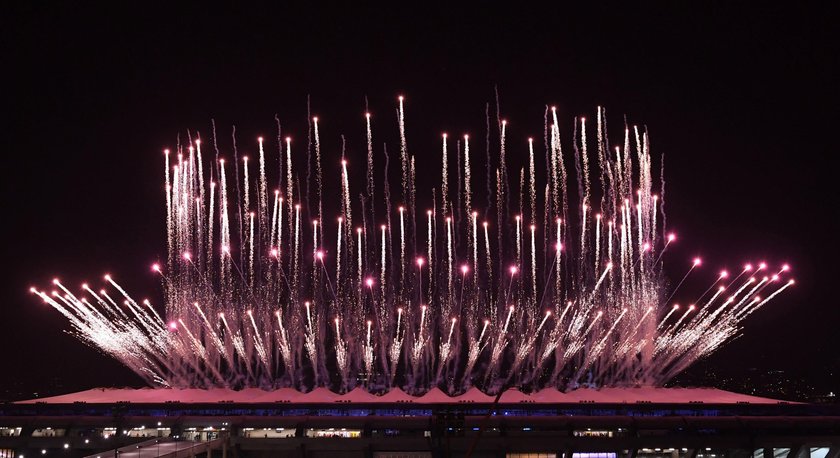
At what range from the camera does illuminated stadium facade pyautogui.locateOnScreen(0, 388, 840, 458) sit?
35812 mm

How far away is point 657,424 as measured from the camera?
37219 millimetres

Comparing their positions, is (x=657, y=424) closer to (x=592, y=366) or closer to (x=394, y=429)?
(x=592, y=366)

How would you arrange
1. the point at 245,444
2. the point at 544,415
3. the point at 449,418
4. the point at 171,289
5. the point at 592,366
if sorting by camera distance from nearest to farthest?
the point at 449,418
the point at 245,444
the point at 544,415
the point at 171,289
the point at 592,366

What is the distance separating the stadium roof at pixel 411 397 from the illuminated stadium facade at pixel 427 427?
0.94ft

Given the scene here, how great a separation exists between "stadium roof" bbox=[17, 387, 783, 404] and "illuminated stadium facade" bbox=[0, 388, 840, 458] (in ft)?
0.94

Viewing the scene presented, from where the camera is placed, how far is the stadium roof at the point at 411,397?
41906 millimetres

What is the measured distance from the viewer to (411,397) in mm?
43594

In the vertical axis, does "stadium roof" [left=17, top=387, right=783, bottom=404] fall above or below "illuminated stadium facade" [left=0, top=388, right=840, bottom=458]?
above

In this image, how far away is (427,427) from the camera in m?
37.1

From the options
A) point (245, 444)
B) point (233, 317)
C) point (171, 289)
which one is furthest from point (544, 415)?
point (171, 289)

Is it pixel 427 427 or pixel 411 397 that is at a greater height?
pixel 411 397

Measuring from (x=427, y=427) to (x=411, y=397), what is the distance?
21.6 ft

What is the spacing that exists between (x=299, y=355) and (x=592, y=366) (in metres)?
16.6

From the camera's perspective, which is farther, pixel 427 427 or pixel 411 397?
pixel 411 397
